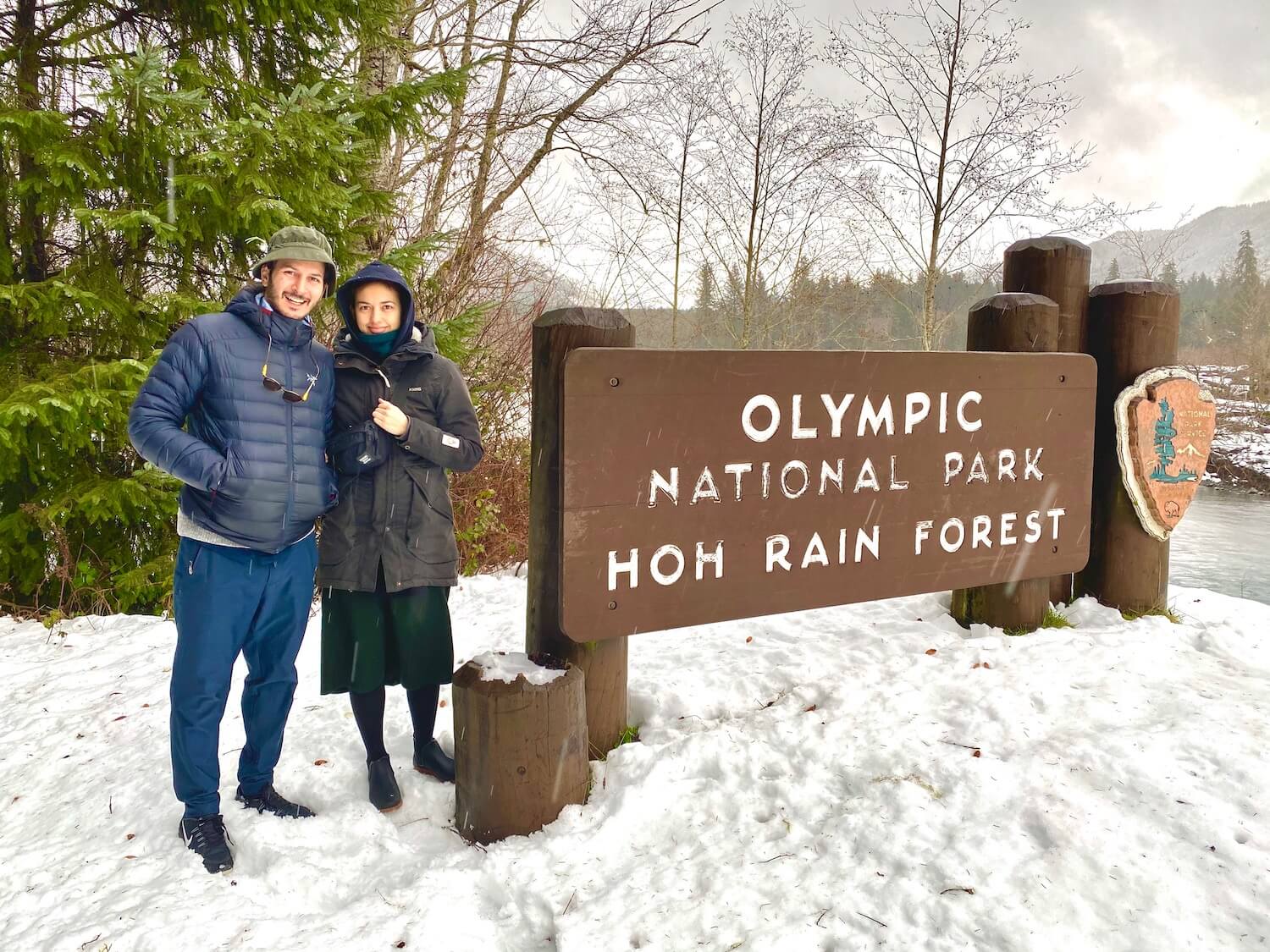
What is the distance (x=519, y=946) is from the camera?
189cm

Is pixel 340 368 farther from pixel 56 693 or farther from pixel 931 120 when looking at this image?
pixel 931 120

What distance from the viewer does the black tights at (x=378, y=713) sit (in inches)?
101

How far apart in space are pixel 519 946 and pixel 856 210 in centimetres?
1231

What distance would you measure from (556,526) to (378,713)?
96cm

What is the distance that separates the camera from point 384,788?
2.51 metres

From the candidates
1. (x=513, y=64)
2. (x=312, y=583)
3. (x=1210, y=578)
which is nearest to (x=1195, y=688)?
(x=312, y=583)

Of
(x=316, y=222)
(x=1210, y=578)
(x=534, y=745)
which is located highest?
(x=316, y=222)

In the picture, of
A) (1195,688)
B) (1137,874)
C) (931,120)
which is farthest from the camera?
(931,120)

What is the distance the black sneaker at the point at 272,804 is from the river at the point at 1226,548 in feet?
25.5

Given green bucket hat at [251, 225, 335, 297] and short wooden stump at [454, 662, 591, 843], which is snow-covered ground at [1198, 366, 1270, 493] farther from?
green bucket hat at [251, 225, 335, 297]

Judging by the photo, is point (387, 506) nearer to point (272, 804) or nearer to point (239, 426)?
point (239, 426)

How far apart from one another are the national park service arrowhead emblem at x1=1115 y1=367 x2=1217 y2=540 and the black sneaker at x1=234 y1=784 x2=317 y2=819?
Result: 3902 millimetres

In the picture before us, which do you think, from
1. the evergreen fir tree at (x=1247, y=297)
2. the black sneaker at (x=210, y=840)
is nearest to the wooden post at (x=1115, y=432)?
the black sneaker at (x=210, y=840)

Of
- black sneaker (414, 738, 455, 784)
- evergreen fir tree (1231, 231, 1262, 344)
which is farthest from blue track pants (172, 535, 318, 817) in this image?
evergreen fir tree (1231, 231, 1262, 344)
